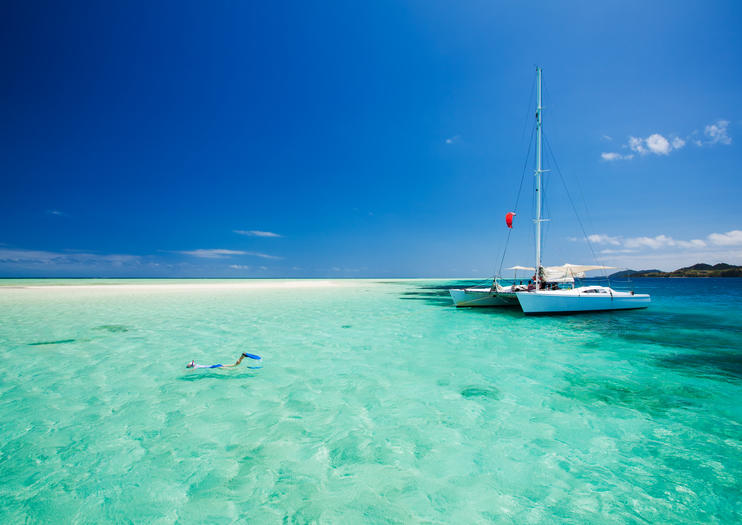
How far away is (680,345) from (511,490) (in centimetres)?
1309

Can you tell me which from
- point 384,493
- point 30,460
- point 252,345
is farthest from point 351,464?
point 252,345

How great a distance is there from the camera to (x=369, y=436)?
16.6ft

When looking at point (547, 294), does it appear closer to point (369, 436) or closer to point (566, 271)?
point (566, 271)

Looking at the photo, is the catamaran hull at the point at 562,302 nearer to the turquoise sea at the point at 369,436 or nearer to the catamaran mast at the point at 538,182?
the catamaran mast at the point at 538,182

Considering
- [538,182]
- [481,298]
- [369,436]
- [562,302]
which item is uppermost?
[538,182]

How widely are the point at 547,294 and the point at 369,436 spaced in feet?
56.2

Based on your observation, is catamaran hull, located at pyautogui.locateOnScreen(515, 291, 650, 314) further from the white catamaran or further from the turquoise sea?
the turquoise sea

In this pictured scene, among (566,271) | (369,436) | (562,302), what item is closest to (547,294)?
(562,302)

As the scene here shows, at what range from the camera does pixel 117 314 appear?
766 inches

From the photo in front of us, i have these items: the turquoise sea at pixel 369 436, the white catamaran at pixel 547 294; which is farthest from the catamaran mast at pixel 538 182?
the turquoise sea at pixel 369 436

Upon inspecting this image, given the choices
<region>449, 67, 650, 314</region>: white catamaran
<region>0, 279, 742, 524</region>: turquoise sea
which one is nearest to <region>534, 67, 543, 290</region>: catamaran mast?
<region>449, 67, 650, 314</region>: white catamaran

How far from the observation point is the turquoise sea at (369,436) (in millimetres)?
3529

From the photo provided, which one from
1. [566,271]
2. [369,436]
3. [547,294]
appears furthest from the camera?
[566,271]

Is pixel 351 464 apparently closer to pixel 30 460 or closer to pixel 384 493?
pixel 384 493
